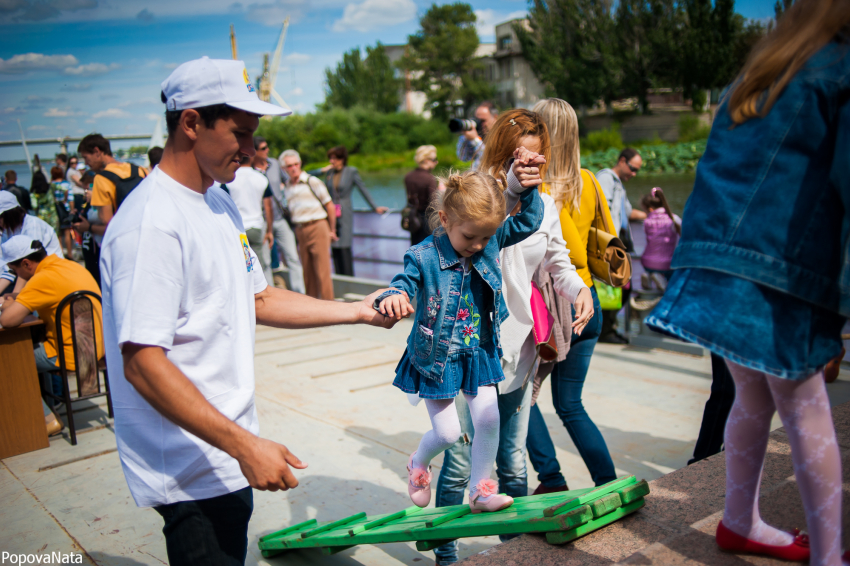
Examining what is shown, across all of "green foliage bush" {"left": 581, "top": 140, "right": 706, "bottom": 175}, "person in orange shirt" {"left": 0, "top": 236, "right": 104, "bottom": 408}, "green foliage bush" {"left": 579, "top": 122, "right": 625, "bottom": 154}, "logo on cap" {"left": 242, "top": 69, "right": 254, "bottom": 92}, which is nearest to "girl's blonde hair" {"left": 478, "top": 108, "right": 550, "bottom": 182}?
"logo on cap" {"left": 242, "top": 69, "right": 254, "bottom": 92}

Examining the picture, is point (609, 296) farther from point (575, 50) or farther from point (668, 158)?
point (575, 50)

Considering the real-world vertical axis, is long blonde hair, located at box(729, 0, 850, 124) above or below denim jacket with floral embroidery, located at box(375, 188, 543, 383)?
above

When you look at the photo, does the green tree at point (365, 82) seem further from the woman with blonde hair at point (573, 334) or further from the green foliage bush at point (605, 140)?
the woman with blonde hair at point (573, 334)

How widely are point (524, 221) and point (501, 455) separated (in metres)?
1.08

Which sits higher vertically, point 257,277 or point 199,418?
point 257,277

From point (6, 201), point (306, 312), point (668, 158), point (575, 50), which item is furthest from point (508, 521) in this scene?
point (575, 50)

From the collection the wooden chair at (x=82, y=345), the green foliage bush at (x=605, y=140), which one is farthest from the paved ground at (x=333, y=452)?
the green foliage bush at (x=605, y=140)

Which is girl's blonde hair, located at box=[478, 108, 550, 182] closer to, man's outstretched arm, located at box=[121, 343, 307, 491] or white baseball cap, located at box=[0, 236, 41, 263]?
man's outstretched arm, located at box=[121, 343, 307, 491]

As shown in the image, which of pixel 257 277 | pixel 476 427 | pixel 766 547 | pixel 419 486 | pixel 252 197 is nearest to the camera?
pixel 766 547

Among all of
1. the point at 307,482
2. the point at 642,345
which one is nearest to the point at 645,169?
the point at 642,345

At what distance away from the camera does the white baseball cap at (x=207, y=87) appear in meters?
1.67

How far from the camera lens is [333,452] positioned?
423cm

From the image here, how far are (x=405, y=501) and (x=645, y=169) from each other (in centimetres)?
3767

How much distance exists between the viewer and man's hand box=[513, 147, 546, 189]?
7.58 ft
